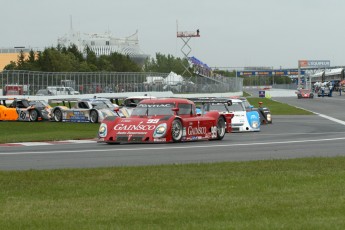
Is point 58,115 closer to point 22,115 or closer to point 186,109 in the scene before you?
point 22,115

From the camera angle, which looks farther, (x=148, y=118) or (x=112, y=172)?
(x=148, y=118)

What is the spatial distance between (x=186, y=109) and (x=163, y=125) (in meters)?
1.69

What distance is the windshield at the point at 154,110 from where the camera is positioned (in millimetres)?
25394

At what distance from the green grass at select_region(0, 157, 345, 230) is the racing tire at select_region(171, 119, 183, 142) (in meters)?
8.84

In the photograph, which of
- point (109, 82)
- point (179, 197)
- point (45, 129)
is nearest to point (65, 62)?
point (109, 82)

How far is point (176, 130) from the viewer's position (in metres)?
24.7

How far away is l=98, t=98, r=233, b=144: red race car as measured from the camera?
2419 cm

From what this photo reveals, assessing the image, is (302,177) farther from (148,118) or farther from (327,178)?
(148,118)

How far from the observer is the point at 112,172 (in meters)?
14.6

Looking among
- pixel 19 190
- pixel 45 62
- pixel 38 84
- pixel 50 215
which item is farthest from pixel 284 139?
pixel 45 62

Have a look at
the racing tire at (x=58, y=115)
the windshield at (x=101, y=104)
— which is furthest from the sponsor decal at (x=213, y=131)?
the racing tire at (x=58, y=115)

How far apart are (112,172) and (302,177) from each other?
325 centimetres

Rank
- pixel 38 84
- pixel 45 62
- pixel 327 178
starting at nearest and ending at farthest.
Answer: pixel 327 178
pixel 38 84
pixel 45 62

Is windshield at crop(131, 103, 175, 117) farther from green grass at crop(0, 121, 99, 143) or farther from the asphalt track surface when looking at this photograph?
green grass at crop(0, 121, 99, 143)
